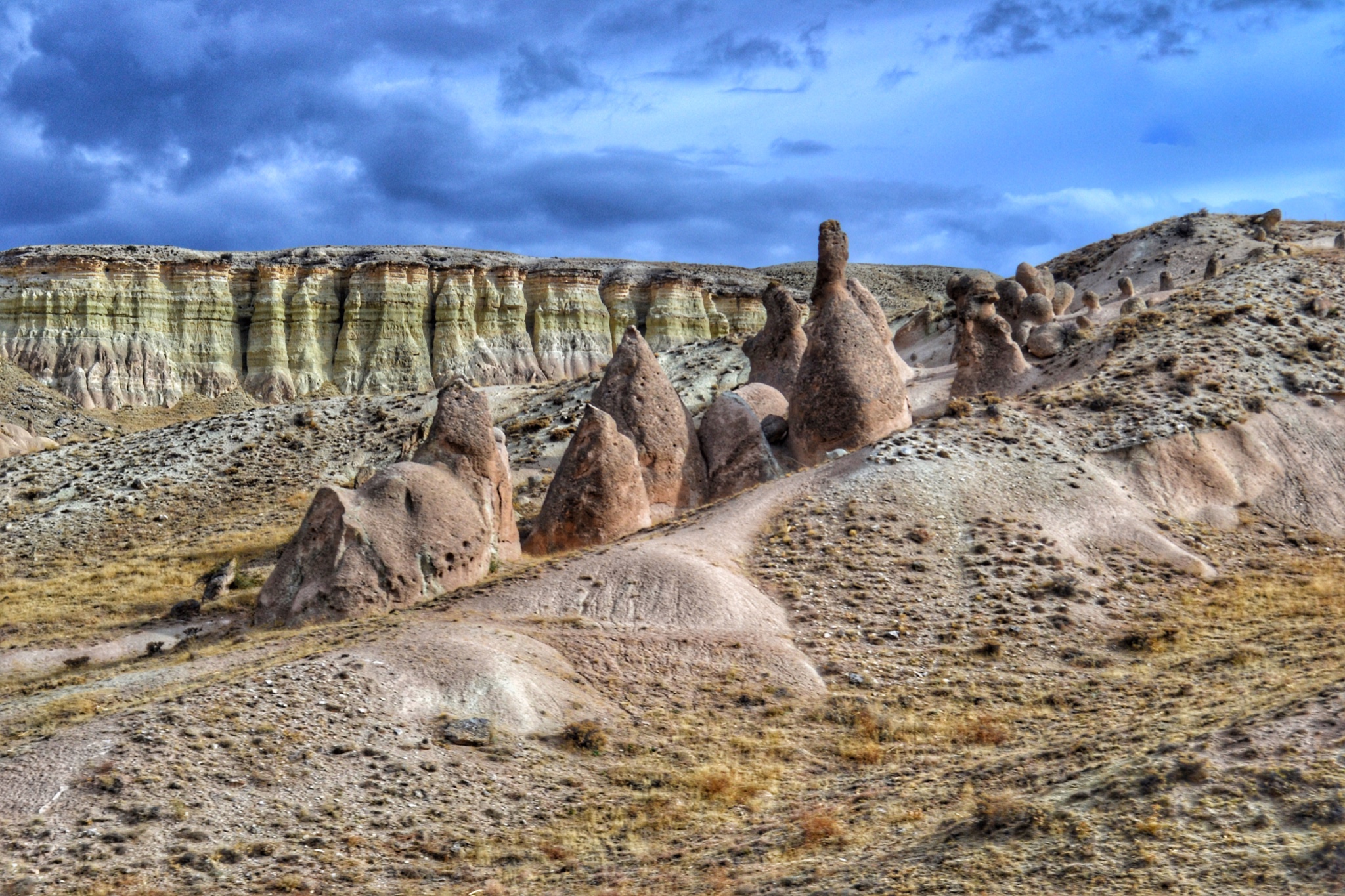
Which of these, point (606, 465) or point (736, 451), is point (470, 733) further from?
point (736, 451)

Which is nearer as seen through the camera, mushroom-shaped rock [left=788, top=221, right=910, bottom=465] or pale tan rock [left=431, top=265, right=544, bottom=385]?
mushroom-shaped rock [left=788, top=221, right=910, bottom=465]

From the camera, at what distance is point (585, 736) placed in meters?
14.1

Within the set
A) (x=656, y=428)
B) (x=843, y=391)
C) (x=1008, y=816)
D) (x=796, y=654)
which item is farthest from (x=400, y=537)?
(x=1008, y=816)

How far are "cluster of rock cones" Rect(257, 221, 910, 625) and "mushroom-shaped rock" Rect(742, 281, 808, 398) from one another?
4 centimetres

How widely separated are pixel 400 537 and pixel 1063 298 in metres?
29.2

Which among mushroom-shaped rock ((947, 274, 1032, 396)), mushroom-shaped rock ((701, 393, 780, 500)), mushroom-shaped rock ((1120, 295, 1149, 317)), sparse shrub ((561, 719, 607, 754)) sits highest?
mushroom-shaped rock ((1120, 295, 1149, 317))

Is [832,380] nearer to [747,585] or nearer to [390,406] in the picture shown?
[747,585]

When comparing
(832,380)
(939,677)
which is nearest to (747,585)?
(939,677)

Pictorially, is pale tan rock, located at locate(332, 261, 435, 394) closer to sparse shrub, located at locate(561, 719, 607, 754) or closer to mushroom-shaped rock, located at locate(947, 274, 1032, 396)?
mushroom-shaped rock, located at locate(947, 274, 1032, 396)

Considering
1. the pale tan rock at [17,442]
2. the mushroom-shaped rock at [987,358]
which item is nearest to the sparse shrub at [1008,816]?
the mushroom-shaped rock at [987,358]

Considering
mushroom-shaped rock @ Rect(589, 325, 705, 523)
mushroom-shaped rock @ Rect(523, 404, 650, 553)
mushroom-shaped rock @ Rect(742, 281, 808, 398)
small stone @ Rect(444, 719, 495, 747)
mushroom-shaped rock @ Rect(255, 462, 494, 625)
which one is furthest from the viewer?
mushroom-shaped rock @ Rect(742, 281, 808, 398)

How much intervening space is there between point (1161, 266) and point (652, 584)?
110ft

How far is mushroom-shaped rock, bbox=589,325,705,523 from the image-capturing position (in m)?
23.7

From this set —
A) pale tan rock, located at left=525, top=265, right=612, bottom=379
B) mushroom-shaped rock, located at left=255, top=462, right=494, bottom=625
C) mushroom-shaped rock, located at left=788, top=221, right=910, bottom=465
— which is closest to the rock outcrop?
mushroom-shaped rock, located at left=255, top=462, right=494, bottom=625
